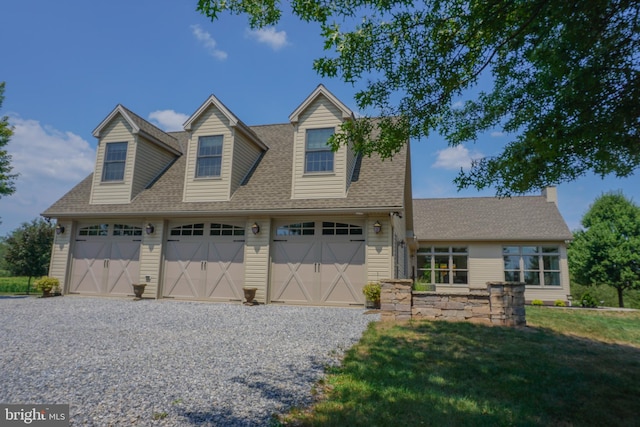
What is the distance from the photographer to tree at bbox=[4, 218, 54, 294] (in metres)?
17.8

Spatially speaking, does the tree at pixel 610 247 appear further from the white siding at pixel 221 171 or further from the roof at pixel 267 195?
the white siding at pixel 221 171

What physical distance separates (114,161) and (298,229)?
8.21 metres

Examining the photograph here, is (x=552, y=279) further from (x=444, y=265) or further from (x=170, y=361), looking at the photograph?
(x=170, y=361)

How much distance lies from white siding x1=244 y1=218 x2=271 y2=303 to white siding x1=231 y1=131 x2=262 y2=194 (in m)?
1.94

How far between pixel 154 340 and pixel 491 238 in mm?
16726

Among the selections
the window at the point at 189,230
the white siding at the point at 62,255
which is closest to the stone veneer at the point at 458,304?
the window at the point at 189,230

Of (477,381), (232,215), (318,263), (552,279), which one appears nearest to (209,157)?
(232,215)

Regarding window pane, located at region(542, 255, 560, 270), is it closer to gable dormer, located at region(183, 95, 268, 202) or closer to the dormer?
gable dormer, located at region(183, 95, 268, 202)

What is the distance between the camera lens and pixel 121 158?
1412cm

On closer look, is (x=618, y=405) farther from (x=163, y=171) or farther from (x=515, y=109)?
(x=163, y=171)

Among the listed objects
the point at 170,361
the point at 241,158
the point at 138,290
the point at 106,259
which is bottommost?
the point at 170,361

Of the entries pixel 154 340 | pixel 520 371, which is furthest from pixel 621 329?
pixel 154 340

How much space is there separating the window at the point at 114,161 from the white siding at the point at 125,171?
157 mm

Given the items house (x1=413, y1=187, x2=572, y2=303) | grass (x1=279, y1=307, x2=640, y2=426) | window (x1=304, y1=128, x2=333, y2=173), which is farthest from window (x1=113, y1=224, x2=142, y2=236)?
house (x1=413, y1=187, x2=572, y2=303)
